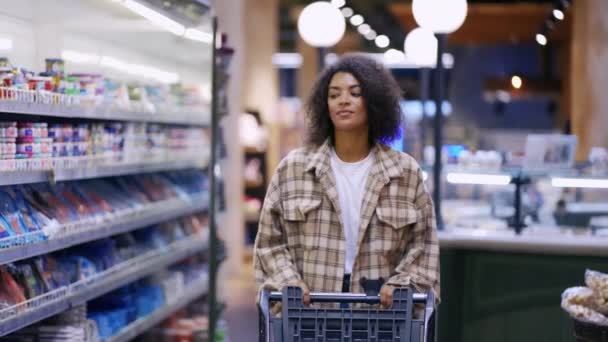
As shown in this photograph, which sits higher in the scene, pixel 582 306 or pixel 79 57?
pixel 79 57

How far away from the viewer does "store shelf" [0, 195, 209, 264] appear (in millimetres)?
4301

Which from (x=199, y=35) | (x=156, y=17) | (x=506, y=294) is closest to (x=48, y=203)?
(x=156, y=17)

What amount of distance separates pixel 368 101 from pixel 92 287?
214 centimetres

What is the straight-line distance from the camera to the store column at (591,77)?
27.9 ft

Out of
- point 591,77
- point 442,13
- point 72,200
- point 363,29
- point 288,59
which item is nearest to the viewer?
point 72,200

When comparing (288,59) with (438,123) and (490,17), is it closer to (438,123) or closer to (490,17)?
(490,17)

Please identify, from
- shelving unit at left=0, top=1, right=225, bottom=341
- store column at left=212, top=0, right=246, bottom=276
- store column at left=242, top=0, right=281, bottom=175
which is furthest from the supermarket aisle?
store column at left=242, top=0, right=281, bottom=175

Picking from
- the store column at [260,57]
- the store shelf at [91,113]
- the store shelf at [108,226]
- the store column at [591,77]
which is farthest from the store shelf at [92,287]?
the store column at [260,57]

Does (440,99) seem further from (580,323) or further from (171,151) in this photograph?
(580,323)

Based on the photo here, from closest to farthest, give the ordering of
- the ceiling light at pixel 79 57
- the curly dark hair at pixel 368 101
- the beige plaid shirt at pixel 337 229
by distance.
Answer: the beige plaid shirt at pixel 337 229, the curly dark hair at pixel 368 101, the ceiling light at pixel 79 57

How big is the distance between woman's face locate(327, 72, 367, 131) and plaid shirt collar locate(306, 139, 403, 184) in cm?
11

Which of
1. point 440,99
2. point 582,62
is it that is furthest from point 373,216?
point 582,62

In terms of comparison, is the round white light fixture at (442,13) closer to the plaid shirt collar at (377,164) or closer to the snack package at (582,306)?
the plaid shirt collar at (377,164)

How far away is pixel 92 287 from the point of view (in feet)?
17.3
